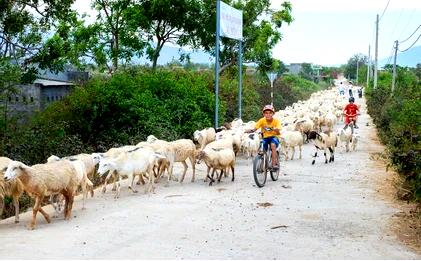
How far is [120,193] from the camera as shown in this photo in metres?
11.4

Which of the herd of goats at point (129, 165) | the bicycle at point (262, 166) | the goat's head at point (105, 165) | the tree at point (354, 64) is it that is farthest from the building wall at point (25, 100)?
the tree at point (354, 64)

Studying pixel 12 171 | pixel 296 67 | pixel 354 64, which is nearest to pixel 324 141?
pixel 12 171

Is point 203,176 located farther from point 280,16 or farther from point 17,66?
point 280,16

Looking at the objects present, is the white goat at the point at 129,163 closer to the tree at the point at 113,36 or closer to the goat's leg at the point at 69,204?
the goat's leg at the point at 69,204

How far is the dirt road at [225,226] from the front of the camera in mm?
7273

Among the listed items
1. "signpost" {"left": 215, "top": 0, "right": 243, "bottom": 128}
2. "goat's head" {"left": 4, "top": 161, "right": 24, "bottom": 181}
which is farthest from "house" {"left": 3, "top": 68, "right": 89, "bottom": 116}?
"goat's head" {"left": 4, "top": 161, "right": 24, "bottom": 181}

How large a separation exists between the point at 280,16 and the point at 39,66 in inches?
461

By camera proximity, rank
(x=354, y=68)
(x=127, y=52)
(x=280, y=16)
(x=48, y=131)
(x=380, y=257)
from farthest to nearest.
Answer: (x=354, y=68), (x=280, y=16), (x=127, y=52), (x=48, y=131), (x=380, y=257)

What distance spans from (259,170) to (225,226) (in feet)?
Result: 10.9

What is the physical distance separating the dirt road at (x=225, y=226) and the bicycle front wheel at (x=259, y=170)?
0.21 metres

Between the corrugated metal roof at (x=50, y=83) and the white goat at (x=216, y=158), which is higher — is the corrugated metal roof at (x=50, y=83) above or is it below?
above

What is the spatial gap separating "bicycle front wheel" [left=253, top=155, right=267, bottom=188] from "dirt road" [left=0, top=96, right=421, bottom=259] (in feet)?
0.68

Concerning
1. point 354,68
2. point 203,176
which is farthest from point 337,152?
point 354,68

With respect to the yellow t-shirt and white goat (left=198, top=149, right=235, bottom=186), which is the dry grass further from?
white goat (left=198, top=149, right=235, bottom=186)
